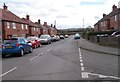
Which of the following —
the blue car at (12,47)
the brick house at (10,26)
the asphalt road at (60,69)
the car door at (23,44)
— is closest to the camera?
the asphalt road at (60,69)

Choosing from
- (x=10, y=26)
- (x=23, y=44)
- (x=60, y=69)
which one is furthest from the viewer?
(x=10, y=26)

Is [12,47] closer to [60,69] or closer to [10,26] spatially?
[60,69]

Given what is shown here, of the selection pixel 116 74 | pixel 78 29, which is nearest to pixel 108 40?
pixel 116 74

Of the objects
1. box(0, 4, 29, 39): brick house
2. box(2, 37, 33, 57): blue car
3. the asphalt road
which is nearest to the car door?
box(2, 37, 33, 57): blue car

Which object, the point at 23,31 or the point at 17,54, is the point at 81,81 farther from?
the point at 23,31

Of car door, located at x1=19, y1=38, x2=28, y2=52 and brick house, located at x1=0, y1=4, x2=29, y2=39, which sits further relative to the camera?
brick house, located at x1=0, y1=4, x2=29, y2=39

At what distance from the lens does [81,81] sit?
7.16 metres

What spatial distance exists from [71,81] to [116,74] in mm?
2216

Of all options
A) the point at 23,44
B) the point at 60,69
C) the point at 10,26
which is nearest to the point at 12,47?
the point at 23,44

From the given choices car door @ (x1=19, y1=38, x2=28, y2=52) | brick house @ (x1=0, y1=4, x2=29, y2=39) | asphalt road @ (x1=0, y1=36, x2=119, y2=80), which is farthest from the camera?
brick house @ (x1=0, y1=4, x2=29, y2=39)

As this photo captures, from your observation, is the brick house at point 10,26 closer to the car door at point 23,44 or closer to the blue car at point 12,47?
the car door at point 23,44

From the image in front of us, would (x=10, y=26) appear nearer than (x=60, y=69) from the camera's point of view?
No

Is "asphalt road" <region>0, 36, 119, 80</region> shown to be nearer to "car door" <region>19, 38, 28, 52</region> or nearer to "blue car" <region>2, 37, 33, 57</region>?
"blue car" <region>2, 37, 33, 57</region>

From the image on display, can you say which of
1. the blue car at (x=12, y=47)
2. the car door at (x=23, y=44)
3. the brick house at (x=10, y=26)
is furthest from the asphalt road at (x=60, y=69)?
the brick house at (x=10, y=26)
